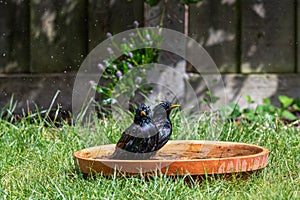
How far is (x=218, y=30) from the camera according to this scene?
447cm

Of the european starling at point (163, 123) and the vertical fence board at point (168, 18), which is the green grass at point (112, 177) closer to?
the european starling at point (163, 123)

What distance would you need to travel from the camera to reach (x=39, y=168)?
101 inches

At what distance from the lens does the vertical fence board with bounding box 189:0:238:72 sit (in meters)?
4.41

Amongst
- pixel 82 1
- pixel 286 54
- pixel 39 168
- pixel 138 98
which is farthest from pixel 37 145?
pixel 286 54

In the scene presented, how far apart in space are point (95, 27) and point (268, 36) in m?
1.33

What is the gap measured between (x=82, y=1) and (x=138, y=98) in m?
0.81

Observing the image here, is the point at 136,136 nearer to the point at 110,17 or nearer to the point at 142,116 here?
the point at 142,116

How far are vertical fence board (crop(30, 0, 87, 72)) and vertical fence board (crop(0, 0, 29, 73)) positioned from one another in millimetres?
55

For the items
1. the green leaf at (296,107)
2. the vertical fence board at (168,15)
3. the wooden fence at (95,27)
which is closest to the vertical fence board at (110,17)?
the wooden fence at (95,27)

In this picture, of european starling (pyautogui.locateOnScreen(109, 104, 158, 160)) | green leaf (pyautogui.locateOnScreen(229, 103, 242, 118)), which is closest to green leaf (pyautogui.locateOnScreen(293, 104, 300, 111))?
green leaf (pyautogui.locateOnScreen(229, 103, 242, 118))

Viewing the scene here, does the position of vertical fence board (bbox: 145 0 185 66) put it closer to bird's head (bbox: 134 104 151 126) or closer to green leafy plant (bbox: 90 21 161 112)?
green leafy plant (bbox: 90 21 161 112)

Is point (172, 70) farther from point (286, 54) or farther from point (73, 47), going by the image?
point (286, 54)

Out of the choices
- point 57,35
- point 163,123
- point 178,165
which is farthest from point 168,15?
point 178,165

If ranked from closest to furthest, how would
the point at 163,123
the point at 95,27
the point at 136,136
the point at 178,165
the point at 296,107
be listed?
the point at 178,165
the point at 136,136
the point at 163,123
the point at 95,27
the point at 296,107
